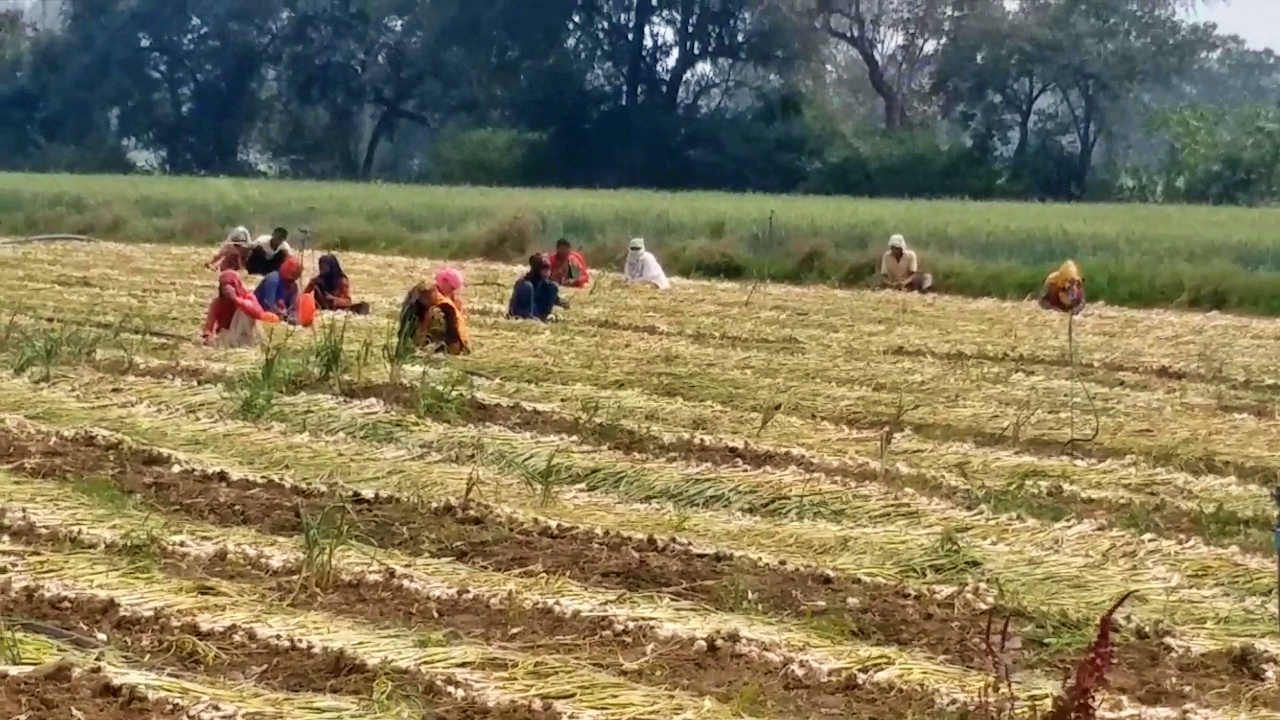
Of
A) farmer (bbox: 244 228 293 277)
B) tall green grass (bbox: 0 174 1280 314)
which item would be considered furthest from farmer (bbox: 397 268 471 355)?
tall green grass (bbox: 0 174 1280 314)

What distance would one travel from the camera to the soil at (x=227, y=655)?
15.7 feet

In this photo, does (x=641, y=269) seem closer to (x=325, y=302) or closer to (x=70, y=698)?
(x=325, y=302)

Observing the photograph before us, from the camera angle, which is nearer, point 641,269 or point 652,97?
point 641,269

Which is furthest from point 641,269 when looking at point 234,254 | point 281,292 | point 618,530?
point 618,530

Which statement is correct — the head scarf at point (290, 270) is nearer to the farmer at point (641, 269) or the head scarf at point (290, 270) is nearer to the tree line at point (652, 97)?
the farmer at point (641, 269)

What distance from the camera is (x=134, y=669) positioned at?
489cm

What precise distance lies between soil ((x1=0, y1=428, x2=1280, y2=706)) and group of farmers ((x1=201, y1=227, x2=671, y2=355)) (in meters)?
2.92

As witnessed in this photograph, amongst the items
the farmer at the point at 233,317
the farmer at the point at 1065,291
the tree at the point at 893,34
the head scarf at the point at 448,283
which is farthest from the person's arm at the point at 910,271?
the tree at the point at 893,34

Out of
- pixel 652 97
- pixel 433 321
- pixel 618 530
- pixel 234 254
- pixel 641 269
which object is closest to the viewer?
→ pixel 618 530

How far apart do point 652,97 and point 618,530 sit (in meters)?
43.3

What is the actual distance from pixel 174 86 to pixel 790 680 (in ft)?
170

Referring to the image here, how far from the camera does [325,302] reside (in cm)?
1370

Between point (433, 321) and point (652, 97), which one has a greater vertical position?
point (652, 97)

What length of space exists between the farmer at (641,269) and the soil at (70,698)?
13.0 m
